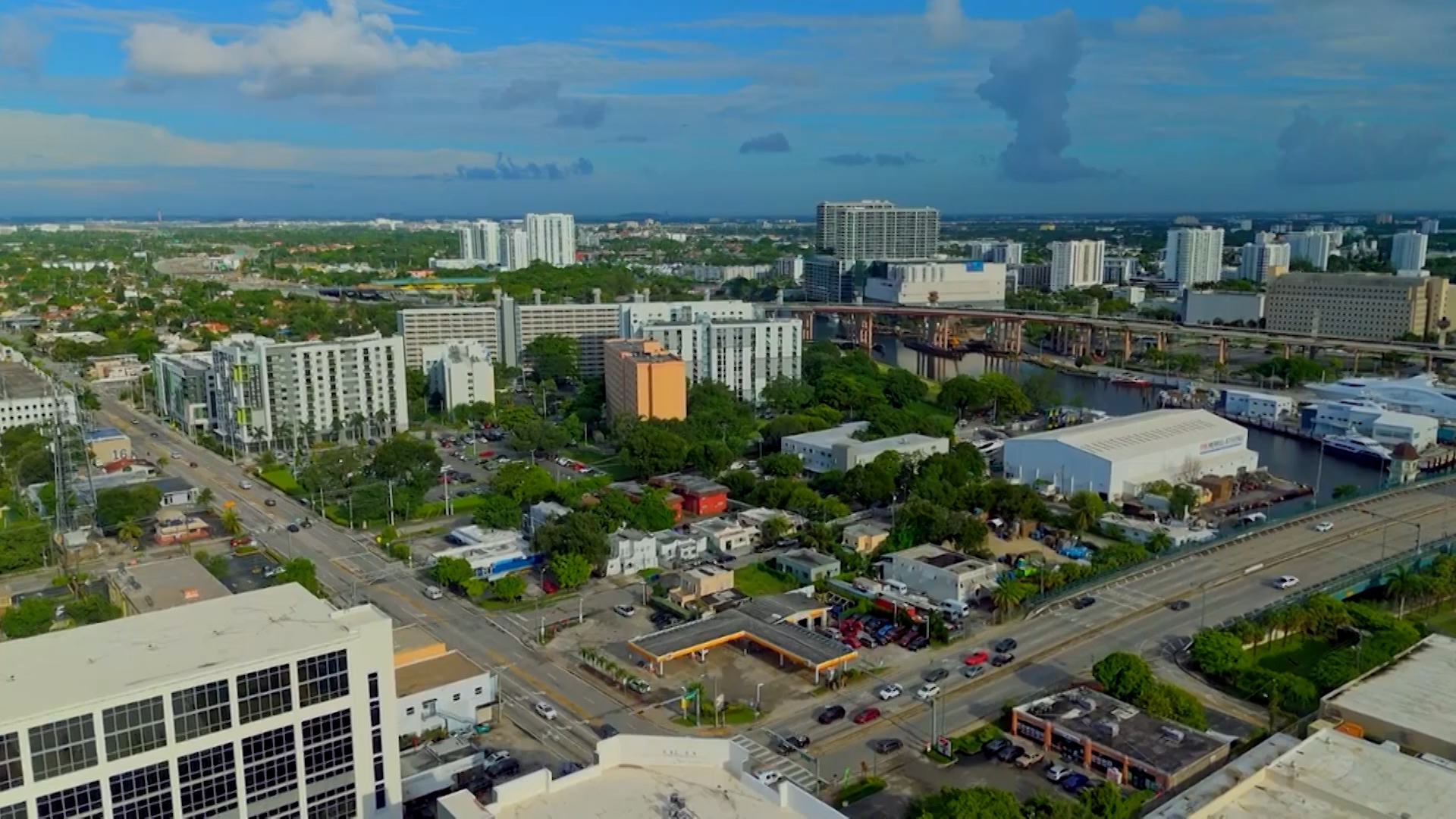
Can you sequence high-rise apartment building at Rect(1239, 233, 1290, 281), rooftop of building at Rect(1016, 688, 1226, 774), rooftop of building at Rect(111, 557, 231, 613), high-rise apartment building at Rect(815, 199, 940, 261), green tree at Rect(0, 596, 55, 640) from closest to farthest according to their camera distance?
rooftop of building at Rect(1016, 688, 1226, 774), rooftop of building at Rect(111, 557, 231, 613), green tree at Rect(0, 596, 55, 640), high-rise apartment building at Rect(1239, 233, 1290, 281), high-rise apartment building at Rect(815, 199, 940, 261)

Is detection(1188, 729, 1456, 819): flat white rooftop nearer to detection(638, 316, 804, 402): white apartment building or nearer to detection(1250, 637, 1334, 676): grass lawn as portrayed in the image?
detection(1250, 637, 1334, 676): grass lawn

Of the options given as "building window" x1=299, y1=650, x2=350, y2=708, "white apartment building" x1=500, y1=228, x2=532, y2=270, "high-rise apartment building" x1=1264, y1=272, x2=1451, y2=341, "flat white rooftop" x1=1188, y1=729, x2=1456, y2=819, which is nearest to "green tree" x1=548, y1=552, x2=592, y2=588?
"building window" x1=299, y1=650, x2=350, y2=708

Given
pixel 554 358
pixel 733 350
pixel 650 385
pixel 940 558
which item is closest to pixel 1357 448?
pixel 940 558

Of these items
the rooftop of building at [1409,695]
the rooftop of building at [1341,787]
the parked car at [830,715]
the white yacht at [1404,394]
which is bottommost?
the parked car at [830,715]

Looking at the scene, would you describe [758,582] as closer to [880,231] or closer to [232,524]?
[232,524]

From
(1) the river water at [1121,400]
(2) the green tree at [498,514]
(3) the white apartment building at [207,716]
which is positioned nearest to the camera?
(3) the white apartment building at [207,716]

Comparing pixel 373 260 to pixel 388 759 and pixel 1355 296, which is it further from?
pixel 388 759

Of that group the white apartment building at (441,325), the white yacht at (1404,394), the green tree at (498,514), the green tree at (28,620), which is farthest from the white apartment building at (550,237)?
the green tree at (28,620)

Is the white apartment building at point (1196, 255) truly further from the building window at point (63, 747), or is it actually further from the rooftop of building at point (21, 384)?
the building window at point (63, 747)
